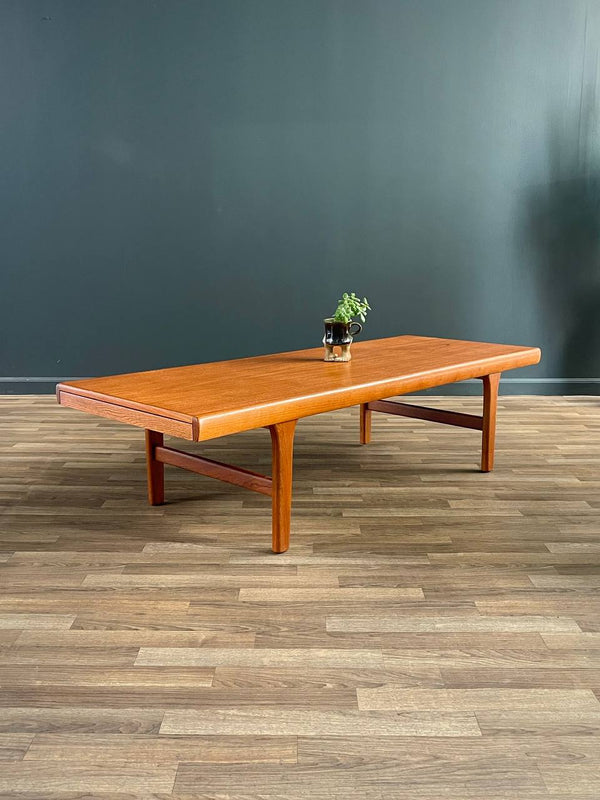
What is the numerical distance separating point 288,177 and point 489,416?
2.05m

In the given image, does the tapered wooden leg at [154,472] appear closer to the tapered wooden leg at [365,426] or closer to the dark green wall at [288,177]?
the tapered wooden leg at [365,426]

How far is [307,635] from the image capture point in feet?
5.72

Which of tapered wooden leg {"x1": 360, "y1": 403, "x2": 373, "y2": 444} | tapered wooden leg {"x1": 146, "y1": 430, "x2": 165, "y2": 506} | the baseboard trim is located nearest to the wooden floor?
tapered wooden leg {"x1": 146, "y1": 430, "x2": 165, "y2": 506}

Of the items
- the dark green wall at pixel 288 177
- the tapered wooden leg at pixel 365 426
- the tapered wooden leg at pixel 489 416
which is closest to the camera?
the tapered wooden leg at pixel 489 416

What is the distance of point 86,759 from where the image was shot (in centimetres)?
133

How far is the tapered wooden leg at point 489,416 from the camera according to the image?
2.85 metres

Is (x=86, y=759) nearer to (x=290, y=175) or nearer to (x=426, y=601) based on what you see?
(x=426, y=601)

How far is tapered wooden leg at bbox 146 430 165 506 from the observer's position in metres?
2.48

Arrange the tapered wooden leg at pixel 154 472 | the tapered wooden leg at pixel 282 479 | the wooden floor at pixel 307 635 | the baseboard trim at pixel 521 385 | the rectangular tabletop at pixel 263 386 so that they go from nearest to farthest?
1. the wooden floor at pixel 307 635
2. the rectangular tabletop at pixel 263 386
3. the tapered wooden leg at pixel 282 479
4. the tapered wooden leg at pixel 154 472
5. the baseboard trim at pixel 521 385

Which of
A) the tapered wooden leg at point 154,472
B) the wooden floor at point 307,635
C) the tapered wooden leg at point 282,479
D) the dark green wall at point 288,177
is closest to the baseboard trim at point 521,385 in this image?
the dark green wall at point 288,177

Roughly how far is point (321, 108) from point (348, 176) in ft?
1.26

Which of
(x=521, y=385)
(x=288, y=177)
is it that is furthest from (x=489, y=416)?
(x=288, y=177)

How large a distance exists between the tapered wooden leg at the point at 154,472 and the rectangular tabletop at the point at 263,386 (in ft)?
0.70

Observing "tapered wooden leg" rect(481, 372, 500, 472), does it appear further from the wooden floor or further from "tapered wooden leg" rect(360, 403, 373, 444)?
"tapered wooden leg" rect(360, 403, 373, 444)
